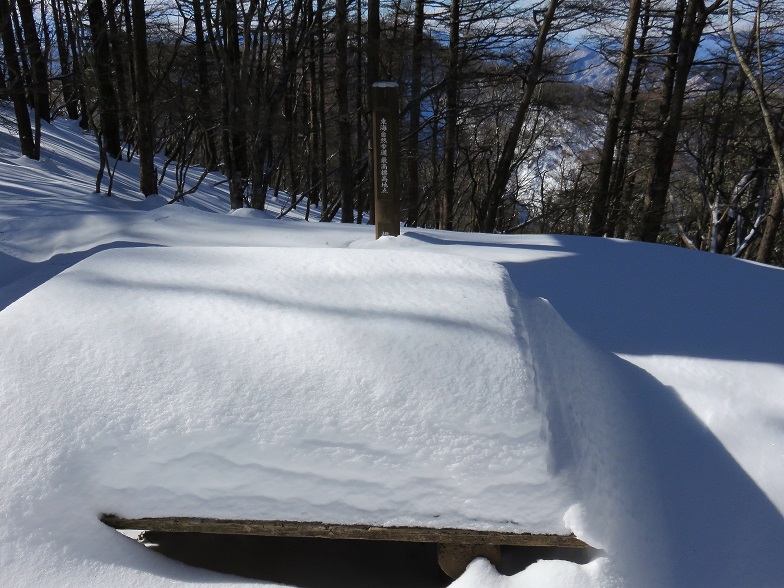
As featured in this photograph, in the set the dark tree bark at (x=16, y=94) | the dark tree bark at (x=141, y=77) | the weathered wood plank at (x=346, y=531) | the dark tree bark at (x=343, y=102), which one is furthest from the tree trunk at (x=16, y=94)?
the weathered wood plank at (x=346, y=531)

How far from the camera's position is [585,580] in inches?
55.3

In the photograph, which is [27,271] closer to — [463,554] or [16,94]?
[463,554]

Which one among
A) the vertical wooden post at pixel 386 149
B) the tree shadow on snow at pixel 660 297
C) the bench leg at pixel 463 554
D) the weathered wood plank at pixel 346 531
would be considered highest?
the vertical wooden post at pixel 386 149

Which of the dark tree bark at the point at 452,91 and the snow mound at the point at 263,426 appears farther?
the dark tree bark at the point at 452,91

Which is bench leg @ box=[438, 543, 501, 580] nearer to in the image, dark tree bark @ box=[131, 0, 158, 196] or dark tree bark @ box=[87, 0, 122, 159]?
dark tree bark @ box=[131, 0, 158, 196]

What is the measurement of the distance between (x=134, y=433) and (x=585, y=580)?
47.2 inches

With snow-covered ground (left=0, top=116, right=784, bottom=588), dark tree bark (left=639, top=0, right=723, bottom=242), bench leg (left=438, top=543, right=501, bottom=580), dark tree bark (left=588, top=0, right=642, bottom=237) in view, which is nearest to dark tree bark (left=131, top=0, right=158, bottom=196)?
snow-covered ground (left=0, top=116, right=784, bottom=588)

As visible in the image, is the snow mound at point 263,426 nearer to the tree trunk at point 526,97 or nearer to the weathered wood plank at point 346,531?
the weathered wood plank at point 346,531

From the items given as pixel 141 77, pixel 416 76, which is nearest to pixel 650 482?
pixel 141 77

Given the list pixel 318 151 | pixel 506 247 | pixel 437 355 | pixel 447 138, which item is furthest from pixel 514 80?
pixel 437 355

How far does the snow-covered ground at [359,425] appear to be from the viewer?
146 centimetres

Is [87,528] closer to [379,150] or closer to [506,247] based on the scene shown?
[379,150]

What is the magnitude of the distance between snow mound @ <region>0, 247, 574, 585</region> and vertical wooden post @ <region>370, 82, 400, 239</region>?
8.37 feet

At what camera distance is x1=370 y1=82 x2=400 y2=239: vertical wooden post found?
409 cm
